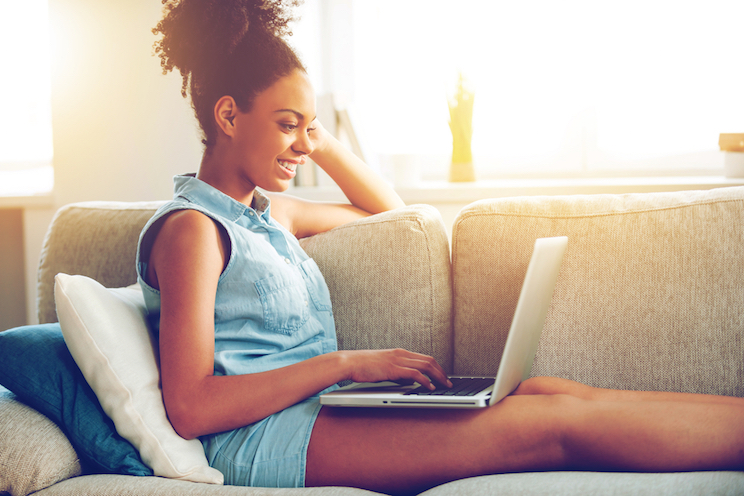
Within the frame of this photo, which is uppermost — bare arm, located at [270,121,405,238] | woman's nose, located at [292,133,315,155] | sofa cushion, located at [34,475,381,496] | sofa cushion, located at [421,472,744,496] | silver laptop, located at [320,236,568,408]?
woman's nose, located at [292,133,315,155]

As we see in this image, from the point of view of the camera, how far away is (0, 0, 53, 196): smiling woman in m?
2.56

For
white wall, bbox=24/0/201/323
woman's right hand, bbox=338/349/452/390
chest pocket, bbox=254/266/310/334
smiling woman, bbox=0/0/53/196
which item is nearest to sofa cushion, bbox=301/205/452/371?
chest pocket, bbox=254/266/310/334

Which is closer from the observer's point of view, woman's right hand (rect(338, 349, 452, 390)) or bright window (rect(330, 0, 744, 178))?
woman's right hand (rect(338, 349, 452, 390))

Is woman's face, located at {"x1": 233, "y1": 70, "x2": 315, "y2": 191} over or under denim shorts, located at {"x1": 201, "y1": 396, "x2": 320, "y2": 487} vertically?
over

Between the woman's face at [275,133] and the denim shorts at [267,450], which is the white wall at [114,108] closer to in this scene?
the woman's face at [275,133]

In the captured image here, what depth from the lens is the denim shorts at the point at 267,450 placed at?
0.96 m

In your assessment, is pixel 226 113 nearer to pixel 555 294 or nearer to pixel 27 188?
pixel 555 294

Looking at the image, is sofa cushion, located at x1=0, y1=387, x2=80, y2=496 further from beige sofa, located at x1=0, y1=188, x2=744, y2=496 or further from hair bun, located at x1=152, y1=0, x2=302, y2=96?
hair bun, located at x1=152, y1=0, x2=302, y2=96

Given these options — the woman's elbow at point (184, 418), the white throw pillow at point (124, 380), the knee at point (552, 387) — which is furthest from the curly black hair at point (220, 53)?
the knee at point (552, 387)

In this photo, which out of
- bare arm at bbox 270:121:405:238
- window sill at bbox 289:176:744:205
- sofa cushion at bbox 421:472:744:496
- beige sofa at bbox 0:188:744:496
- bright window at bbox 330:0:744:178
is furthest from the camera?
bright window at bbox 330:0:744:178

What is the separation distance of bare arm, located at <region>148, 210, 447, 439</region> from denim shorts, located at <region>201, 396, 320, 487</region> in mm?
27

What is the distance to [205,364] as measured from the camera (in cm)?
94

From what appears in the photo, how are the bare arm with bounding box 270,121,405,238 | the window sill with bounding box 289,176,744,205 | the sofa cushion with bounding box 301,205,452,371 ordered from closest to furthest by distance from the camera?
the sofa cushion with bounding box 301,205,452,371 → the bare arm with bounding box 270,121,405,238 → the window sill with bounding box 289,176,744,205

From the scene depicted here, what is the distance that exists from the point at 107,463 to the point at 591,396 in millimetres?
794
